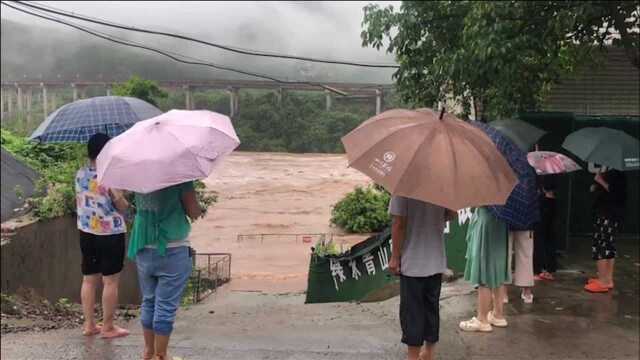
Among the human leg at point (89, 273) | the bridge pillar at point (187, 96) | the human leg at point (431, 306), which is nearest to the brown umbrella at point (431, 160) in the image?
the human leg at point (431, 306)

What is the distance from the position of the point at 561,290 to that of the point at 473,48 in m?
2.99

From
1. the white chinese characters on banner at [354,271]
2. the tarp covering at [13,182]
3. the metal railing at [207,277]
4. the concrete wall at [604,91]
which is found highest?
the concrete wall at [604,91]

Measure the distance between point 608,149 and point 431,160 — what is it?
155 inches

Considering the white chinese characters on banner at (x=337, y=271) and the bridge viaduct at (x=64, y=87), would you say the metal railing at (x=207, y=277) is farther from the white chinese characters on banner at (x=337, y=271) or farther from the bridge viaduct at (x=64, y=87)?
the bridge viaduct at (x=64, y=87)

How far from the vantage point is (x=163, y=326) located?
396cm

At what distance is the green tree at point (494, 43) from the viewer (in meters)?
7.57

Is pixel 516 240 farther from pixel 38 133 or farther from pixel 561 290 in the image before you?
pixel 38 133

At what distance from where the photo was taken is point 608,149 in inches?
264

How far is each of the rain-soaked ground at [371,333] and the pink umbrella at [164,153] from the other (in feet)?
5.05

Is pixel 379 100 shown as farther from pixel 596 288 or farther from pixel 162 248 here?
pixel 162 248

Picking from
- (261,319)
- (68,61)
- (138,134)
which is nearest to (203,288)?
(261,319)

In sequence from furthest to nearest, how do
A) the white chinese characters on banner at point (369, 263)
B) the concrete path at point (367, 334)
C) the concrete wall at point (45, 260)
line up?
the white chinese characters on banner at point (369, 263) < the concrete wall at point (45, 260) < the concrete path at point (367, 334)

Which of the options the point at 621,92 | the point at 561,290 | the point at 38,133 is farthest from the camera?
the point at 621,92

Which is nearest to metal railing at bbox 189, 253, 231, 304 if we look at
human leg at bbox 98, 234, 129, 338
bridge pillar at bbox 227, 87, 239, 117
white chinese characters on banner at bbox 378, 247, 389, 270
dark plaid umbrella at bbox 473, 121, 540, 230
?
white chinese characters on banner at bbox 378, 247, 389, 270
